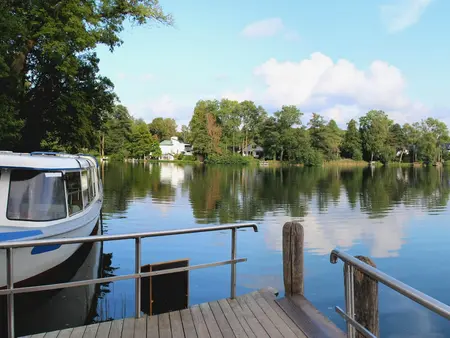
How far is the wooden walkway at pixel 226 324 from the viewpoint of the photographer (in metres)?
4.18

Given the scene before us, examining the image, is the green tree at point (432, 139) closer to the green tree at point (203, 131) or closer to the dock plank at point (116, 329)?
the green tree at point (203, 131)

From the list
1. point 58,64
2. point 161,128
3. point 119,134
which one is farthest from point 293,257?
point 161,128

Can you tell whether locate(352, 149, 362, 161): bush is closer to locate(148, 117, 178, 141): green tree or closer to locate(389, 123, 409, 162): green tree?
locate(389, 123, 409, 162): green tree

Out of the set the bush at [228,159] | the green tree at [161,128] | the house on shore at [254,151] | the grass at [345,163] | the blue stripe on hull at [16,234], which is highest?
the green tree at [161,128]

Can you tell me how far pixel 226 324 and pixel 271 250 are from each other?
26.5 ft

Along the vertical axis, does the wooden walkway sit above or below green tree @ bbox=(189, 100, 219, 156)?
below

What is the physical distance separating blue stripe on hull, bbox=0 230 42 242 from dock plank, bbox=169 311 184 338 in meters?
3.50

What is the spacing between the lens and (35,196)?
25.6 feet

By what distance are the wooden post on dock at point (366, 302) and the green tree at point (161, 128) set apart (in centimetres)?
12312

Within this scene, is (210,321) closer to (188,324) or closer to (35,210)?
(188,324)

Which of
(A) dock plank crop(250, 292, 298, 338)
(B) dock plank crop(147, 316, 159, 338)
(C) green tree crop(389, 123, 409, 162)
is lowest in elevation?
(A) dock plank crop(250, 292, 298, 338)

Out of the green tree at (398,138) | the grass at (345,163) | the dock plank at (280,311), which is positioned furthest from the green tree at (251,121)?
the dock plank at (280,311)

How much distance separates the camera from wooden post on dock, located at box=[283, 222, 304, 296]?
516 cm

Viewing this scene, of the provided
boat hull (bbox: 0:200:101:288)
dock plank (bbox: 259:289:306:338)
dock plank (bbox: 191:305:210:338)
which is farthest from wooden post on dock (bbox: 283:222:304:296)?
boat hull (bbox: 0:200:101:288)
